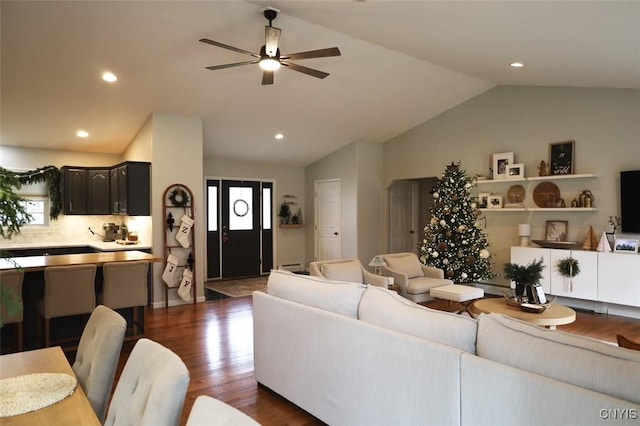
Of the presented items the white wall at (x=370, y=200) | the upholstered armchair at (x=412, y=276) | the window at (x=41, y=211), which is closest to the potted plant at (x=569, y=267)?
the upholstered armchair at (x=412, y=276)

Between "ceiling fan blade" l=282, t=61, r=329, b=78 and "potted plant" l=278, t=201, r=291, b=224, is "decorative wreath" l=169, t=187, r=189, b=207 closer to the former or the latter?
"ceiling fan blade" l=282, t=61, r=329, b=78

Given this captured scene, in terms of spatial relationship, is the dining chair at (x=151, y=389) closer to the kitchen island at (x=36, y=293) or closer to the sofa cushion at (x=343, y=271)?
the kitchen island at (x=36, y=293)

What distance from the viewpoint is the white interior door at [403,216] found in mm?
9172

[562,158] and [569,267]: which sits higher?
[562,158]

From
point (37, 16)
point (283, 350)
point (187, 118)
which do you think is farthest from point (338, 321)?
point (187, 118)

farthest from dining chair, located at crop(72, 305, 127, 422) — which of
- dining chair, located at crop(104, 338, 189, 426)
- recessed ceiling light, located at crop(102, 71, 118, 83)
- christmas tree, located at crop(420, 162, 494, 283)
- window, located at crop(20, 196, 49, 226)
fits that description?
window, located at crop(20, 196, 49, 226)

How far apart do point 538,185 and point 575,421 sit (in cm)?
582

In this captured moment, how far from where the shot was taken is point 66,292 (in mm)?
4035

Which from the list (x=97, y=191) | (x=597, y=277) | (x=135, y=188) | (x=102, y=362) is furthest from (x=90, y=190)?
(x=597, y=277)

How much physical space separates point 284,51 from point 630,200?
4956 millimetres

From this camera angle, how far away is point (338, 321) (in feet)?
8.43

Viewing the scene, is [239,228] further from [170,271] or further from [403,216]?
[403,216]

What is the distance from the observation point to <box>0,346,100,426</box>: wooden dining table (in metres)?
1.32

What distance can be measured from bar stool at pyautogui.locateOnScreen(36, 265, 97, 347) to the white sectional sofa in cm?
198
